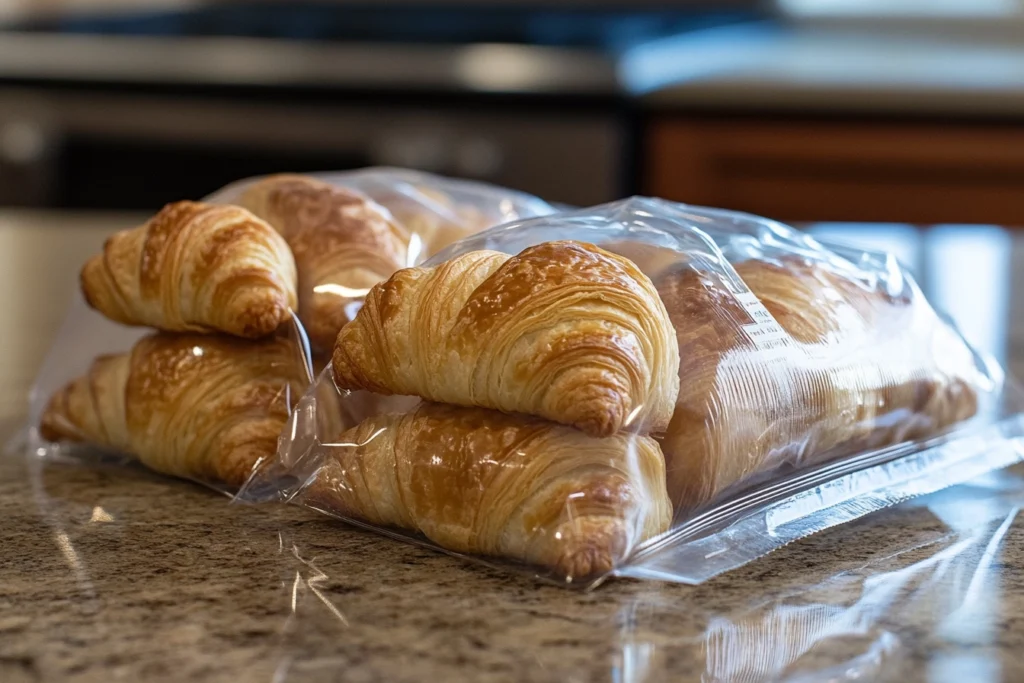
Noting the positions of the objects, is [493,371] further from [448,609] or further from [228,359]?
[228,359]

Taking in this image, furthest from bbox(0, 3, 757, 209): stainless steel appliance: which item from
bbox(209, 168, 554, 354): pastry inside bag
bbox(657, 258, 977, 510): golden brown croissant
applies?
bbox(657, 258, 977, 510): golden brown croissant

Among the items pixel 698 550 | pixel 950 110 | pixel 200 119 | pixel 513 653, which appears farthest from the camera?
pixel 200 119

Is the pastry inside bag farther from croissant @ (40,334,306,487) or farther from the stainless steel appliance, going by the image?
the stainless steel appliance

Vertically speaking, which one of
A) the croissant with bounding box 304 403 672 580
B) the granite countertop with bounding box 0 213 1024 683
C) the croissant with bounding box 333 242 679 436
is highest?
the croissant with bounding box 333 242 679 436

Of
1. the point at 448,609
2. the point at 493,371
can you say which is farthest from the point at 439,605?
the point at 493,371

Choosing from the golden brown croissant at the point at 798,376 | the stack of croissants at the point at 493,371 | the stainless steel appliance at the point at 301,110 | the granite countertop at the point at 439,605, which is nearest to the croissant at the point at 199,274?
the stack of croissants at the point at 493,371

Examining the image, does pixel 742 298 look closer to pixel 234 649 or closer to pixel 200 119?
pixel 234 649

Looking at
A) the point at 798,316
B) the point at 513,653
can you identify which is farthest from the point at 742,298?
the point at 513,653
